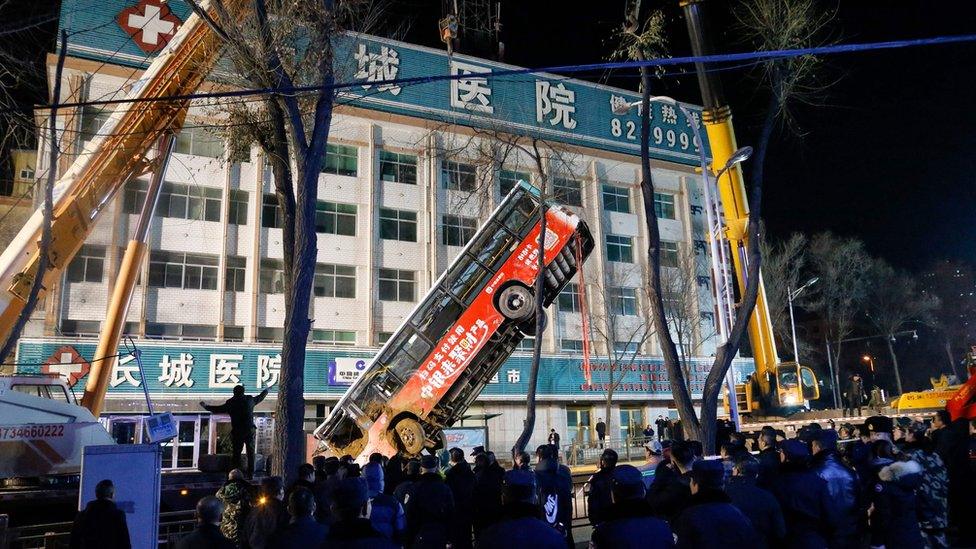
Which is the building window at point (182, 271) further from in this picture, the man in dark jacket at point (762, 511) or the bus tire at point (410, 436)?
the man in dark jacket at point (762, 511)

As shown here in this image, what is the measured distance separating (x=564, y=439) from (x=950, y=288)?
35.5 m

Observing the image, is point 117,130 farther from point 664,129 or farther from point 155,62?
point 664,129

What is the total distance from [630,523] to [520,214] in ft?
37.5

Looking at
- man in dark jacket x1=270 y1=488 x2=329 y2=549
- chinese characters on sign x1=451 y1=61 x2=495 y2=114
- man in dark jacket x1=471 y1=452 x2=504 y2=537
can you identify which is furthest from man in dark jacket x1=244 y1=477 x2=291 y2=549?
chinese characters on sign x1=451 y1=61 x2=495 y2=114

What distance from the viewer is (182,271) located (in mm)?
27281

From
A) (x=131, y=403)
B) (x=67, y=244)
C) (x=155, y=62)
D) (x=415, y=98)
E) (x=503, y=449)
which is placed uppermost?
(x=415, y=98)

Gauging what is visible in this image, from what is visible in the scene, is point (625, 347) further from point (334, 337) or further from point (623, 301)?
point (334, 337)

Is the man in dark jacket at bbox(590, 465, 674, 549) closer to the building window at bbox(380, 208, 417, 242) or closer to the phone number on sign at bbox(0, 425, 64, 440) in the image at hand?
the phone number on sign at bbox(0, 425, 64, 440)

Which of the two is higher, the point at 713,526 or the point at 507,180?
the point at 507,180

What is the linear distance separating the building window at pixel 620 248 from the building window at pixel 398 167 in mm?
11423

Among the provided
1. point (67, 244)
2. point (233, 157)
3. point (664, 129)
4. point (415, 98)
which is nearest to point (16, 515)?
point (67, 244)

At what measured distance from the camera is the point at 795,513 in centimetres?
552

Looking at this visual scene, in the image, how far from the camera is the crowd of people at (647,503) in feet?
12.3

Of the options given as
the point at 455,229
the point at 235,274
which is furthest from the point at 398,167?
the point at 235,274
